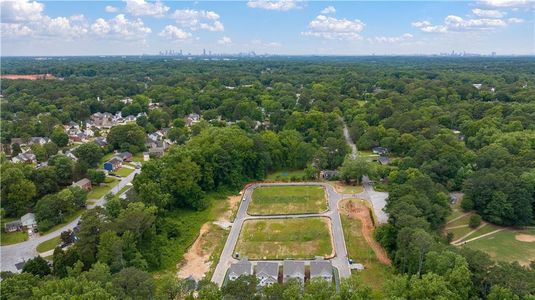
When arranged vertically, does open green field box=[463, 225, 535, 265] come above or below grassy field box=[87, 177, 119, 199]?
below

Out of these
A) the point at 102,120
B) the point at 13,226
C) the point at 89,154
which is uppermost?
the point at 102,120

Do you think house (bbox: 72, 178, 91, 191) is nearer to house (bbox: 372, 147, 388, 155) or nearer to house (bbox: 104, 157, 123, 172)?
house (bbox: 104, 157, 123, 172)

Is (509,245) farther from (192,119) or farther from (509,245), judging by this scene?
(192,119)

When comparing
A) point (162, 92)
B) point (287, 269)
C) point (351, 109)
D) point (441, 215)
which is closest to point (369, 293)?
point (287, 269)

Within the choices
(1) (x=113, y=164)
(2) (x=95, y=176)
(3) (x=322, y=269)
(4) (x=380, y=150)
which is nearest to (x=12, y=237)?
(2) (x=95, y=176)

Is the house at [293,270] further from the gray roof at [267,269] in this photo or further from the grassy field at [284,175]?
the grassy field at [284,175]

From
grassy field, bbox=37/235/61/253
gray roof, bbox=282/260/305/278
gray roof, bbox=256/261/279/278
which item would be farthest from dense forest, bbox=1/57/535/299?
gray roof, bbox=282/260/305/278
